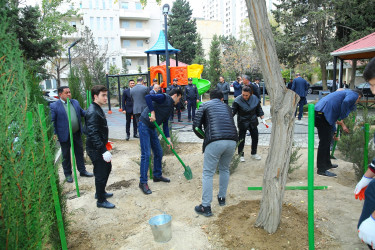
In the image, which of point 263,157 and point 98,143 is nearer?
point 98,143

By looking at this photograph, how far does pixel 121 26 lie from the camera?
40.4 metres

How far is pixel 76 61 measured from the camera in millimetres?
26938

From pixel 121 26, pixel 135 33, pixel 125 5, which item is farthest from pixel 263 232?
pixel 125 5

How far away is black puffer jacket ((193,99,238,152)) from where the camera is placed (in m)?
3.30

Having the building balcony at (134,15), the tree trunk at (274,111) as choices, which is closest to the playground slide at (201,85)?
the tree trunk at (274,111)

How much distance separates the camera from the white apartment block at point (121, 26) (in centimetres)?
3728

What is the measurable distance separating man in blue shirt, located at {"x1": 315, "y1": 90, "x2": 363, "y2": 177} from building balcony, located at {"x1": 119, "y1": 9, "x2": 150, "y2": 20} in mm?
39309

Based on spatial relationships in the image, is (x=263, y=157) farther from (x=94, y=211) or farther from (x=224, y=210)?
(x=94, y=211)

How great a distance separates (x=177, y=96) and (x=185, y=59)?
95.8ft

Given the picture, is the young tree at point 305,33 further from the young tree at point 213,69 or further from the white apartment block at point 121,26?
the white apartment block at point 121,26

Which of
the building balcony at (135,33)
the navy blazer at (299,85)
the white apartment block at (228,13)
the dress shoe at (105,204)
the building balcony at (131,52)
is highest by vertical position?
the white apartment block at (228,13)

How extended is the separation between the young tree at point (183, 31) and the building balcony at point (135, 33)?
306 inches

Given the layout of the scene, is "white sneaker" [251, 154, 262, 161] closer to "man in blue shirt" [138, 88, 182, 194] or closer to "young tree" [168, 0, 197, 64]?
"man in blue shirt" [138, 88, 182, 194]

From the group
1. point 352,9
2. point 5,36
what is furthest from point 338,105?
point 352,9
